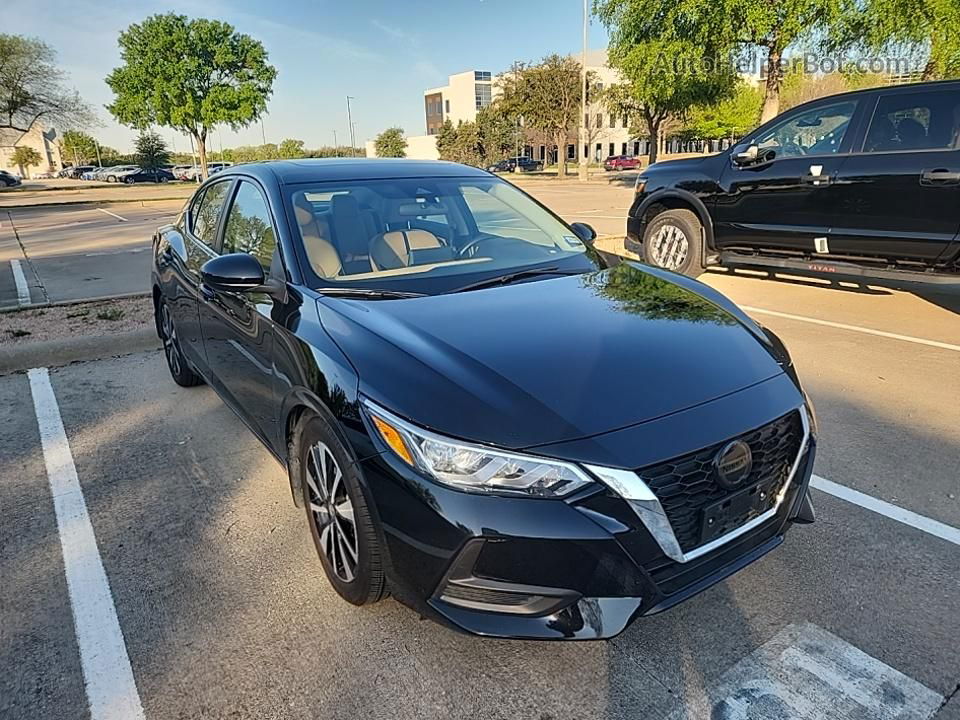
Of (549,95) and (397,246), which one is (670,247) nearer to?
(397,246)

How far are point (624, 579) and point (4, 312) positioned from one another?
6992mm

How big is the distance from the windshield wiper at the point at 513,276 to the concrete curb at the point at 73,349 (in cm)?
420

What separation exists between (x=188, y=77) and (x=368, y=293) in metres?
42.1

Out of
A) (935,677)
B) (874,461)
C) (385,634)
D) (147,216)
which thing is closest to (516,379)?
(385,634)

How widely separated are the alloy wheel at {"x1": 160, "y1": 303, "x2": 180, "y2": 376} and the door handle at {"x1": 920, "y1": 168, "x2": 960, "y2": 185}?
632cm

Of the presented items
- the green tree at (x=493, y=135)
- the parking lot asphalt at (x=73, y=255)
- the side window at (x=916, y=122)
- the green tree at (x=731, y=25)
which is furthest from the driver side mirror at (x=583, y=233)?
the green tree at (x=493, y=135)

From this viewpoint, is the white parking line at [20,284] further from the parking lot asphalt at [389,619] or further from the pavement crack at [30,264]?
the parking lot asphalt at [389,619]

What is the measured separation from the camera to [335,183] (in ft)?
11.0

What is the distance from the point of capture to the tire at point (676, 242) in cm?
754

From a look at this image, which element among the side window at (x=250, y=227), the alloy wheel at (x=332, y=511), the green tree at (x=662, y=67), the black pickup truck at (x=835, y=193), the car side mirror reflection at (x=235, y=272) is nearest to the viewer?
the alloy wheel at (x=332, y=511)

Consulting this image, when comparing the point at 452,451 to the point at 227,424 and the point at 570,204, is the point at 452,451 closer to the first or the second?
the point at 227,424

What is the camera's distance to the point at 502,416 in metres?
1.95

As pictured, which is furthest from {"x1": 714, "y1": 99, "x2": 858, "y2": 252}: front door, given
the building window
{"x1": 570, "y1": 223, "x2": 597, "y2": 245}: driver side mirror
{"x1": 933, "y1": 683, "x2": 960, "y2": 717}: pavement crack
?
the building window

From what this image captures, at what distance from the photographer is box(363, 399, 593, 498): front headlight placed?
1.85 metres
